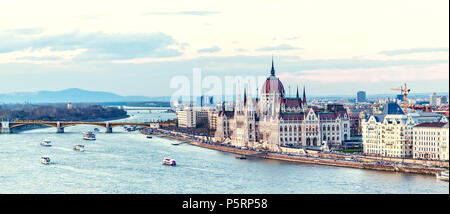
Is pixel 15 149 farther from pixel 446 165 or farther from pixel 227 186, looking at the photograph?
pixel 446 165

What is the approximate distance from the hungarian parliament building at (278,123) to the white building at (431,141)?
15.2ft

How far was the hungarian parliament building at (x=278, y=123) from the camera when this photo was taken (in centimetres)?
2566

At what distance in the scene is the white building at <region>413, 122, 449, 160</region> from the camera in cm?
1894

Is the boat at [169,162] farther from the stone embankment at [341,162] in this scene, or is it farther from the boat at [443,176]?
the boat at [443,176]

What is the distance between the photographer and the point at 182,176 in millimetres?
17828

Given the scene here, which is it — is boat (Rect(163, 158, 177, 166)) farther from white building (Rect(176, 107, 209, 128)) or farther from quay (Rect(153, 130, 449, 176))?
white building (Rect(176, 107, 209, 128))

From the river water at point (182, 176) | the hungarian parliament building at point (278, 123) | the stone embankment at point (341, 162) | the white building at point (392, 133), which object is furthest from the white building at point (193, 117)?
the white building at point (392, 133)

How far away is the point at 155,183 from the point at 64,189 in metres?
2.09

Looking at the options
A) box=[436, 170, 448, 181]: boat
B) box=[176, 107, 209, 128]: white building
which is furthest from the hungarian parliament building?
box=[176, 107, 209, 128]: white building

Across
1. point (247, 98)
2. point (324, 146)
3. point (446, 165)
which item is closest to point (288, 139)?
point (324, 146)

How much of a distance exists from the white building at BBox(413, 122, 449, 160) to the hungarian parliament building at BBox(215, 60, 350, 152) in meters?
4.64

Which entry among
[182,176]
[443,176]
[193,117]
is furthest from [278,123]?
[193,117]
